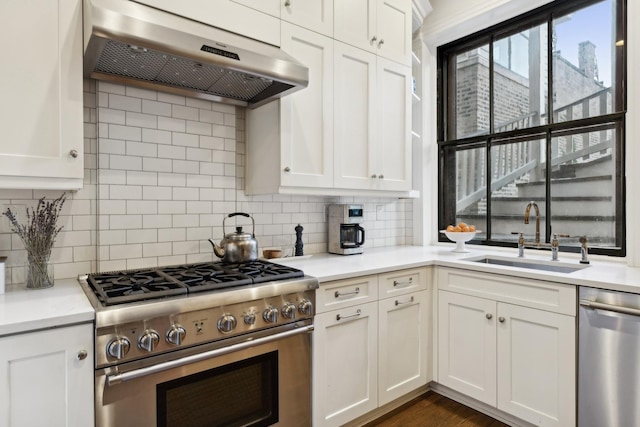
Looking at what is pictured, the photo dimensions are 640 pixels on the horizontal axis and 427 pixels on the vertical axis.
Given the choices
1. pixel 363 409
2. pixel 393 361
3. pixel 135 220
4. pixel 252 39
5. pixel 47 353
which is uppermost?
pixel 252 39

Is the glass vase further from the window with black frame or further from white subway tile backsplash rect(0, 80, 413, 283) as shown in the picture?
the window with black frame

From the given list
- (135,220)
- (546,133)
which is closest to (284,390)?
(135,220)

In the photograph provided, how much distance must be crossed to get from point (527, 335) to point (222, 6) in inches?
92.7

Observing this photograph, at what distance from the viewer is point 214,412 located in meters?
1.57

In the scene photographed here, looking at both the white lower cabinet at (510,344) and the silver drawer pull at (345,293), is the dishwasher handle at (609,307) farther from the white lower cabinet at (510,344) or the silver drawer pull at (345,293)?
the silver drawer pull at (345,293)

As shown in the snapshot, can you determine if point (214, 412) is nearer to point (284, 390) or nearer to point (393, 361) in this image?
point (284, 390)

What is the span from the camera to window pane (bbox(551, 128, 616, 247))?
2.45 metres

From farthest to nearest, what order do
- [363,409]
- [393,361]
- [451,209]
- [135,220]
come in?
[451,209], [393,361], [363,409], [135,220]

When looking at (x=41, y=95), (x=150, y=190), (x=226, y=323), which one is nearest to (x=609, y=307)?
(x=226, y=323)

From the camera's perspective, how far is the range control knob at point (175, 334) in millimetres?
1397

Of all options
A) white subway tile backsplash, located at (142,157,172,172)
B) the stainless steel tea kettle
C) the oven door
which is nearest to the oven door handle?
the oven door

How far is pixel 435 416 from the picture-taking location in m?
2.31

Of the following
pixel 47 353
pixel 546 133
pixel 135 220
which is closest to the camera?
pixel 47 353

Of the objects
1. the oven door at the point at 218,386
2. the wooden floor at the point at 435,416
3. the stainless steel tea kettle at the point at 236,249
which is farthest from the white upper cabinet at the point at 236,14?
the wooden floor at the point at 435,416
